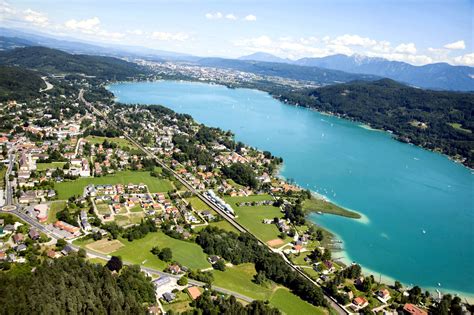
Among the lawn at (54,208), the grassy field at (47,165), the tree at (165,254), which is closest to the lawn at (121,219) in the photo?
the lawn at (54,208)

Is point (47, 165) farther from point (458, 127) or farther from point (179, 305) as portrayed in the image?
point (458, 127)

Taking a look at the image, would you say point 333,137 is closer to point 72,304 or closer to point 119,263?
point 119,263

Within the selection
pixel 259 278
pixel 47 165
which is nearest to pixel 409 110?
pixel 259 278

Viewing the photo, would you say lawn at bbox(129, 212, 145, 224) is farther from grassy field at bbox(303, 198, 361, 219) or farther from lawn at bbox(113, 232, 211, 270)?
grassy field at bbox(303, 198, 361, 219)

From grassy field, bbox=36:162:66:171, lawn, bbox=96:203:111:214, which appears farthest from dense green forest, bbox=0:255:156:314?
grassy field, bbox=36:162:66:171

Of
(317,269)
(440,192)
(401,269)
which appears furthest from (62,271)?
(440,192)
